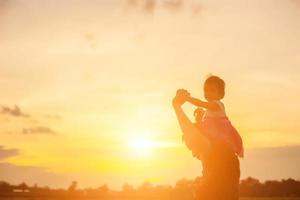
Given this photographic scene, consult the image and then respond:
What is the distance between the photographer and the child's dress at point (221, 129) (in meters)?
9.25

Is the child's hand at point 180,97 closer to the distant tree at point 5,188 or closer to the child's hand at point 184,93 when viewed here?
the child's hand at point 184,93

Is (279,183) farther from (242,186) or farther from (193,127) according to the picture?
(193,127)

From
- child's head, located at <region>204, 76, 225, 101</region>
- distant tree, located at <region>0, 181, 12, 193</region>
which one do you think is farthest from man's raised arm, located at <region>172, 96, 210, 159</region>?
distant tree, located at <region>0, 181, 12, 193</region>

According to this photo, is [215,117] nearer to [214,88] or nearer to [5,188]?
[214,88]

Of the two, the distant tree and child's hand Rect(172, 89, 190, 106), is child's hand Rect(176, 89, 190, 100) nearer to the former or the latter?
child's hand Rect(172, 89, 190, 106)

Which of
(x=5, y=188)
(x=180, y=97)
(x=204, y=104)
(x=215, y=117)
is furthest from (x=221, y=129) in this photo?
(x=5, y=188)

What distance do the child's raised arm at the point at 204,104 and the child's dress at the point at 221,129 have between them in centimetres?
7

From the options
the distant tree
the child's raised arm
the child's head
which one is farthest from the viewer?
the distant tree

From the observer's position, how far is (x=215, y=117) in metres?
9.44

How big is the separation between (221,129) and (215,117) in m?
0.24

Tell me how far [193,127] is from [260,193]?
22946 millimetres

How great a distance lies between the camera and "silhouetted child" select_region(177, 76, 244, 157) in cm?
922

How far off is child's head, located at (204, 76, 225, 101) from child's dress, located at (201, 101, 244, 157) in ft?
0.42

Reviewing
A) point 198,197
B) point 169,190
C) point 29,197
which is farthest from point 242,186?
point 198,197
